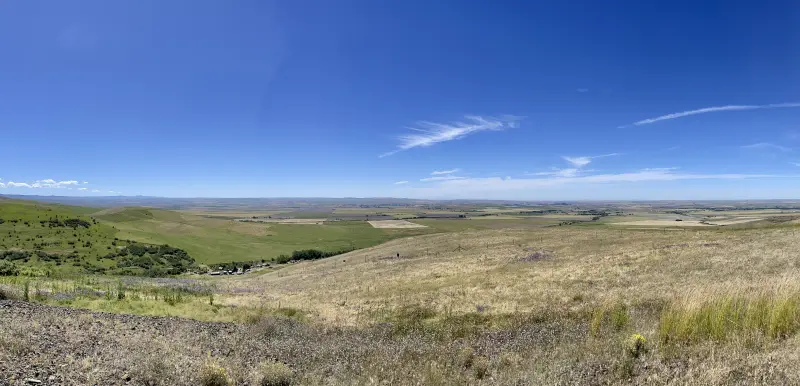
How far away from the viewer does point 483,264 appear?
1272 inches

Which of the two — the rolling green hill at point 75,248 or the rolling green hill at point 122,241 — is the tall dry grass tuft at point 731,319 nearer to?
the rolling green hill at point 122,241

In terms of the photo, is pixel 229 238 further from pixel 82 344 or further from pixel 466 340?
pixel 466 340

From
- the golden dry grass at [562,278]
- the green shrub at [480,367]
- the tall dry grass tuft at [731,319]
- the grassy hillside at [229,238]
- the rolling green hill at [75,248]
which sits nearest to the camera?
the green shrub at [480,367]

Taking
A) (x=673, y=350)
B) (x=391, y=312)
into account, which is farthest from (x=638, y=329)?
(x=391, y=312)

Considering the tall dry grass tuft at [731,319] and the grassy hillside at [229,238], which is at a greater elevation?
the tall dry grass tuft at [731,319]

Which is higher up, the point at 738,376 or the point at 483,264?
the point at 738,376

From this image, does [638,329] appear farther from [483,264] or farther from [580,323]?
[483,264]

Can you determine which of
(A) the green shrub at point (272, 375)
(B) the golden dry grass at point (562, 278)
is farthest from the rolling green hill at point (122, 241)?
(A) the green shrub at point (272, 375)

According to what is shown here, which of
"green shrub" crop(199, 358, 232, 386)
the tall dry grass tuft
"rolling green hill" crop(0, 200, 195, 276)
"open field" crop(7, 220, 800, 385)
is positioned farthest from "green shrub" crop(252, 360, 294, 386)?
"rolling green hill" crop(0, 200, 195, 276)

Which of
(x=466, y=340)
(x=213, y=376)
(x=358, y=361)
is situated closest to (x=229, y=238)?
(x=466, y=340)

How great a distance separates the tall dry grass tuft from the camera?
671 cm

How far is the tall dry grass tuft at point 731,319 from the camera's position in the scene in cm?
671

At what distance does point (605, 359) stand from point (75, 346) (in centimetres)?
976

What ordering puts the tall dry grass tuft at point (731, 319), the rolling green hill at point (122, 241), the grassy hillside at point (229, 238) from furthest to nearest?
1. the grassy hillside at point (229, 238)
2. the rolling green hill at point (122, 241)
3. the tall dry grass tuft at point (731, 319)
